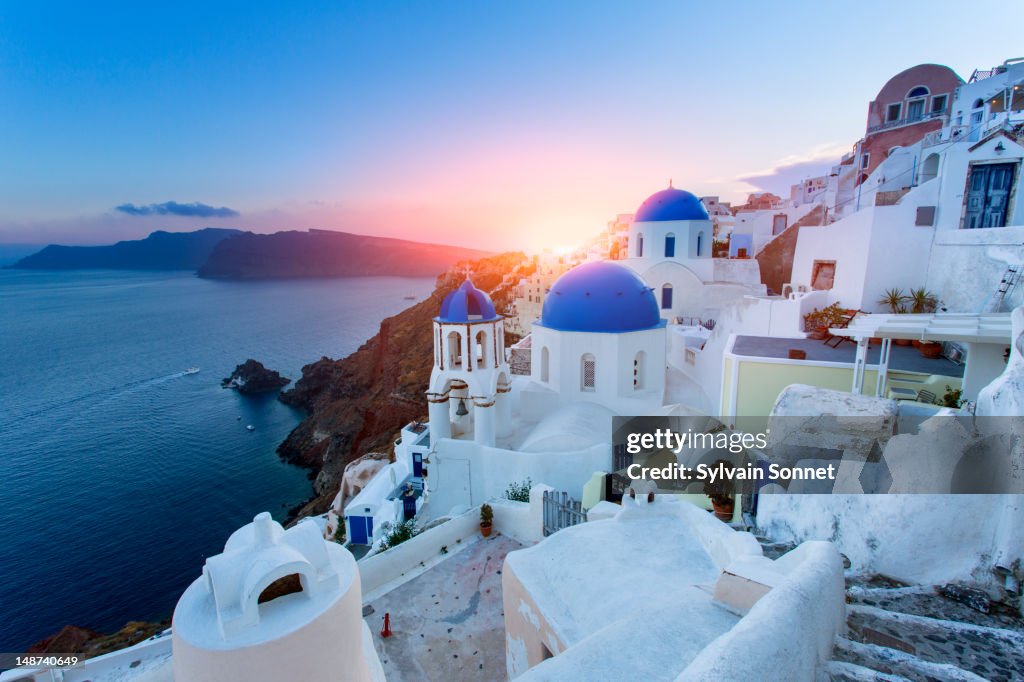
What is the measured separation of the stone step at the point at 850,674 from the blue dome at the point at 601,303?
11840mm

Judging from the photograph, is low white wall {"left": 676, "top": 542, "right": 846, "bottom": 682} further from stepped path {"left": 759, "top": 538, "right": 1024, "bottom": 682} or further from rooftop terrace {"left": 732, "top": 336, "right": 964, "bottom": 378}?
rooftop terrace {"left": 732, "top": 336, "right": 964, "bottom": 378}

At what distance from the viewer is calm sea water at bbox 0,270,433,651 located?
78.7 ft

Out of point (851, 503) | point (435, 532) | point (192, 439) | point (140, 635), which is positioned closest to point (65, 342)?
point (192, 439)

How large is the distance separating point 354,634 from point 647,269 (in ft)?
66.1

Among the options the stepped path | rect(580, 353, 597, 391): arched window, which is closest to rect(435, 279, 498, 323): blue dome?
rect(580, 353, 597, 391): arched window

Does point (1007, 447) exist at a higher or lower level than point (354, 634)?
higher

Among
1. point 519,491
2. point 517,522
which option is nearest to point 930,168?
point 519,491

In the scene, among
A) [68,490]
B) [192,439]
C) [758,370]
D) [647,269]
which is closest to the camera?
[758,370]

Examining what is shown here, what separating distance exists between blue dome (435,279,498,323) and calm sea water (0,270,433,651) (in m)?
20.9

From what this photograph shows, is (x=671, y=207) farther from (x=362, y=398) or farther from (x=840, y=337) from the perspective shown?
(x=362, y=398)

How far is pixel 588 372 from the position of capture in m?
15.0

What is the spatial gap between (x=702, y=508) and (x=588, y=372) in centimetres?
788

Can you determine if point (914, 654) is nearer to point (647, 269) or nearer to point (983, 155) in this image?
point (983, 155)

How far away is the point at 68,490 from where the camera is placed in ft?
105
